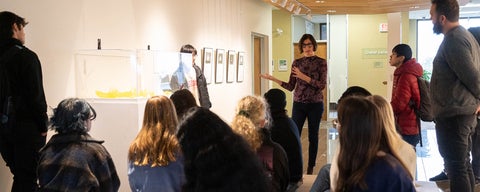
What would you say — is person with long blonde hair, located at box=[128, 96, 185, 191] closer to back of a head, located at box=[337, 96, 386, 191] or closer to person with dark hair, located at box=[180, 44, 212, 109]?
back of a head, located at box=[337, 96, 386, 191]

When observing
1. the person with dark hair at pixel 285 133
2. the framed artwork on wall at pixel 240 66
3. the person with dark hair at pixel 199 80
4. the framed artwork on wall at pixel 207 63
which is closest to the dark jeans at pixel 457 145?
the person with dark hair at pixel 285 133

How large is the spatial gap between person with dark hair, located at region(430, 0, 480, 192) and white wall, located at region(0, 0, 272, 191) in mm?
2387

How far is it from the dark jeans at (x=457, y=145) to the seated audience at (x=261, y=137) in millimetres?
1052

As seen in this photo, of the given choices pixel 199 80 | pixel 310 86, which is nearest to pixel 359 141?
pixel 310 86

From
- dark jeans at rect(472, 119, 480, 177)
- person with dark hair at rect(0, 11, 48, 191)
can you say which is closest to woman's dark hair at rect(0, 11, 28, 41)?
person with dark hair at rect(0, 11, 48, 191)

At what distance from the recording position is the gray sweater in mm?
2936

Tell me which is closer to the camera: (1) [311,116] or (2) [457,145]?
(2) [457,145]

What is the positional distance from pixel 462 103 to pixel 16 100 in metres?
2.76

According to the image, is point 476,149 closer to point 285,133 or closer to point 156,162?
point 285,133

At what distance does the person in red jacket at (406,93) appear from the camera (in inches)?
165

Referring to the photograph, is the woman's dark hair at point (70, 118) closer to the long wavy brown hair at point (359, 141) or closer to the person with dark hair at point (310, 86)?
the long wavy brown hair at point (359, 141)

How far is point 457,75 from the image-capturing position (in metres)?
2.97

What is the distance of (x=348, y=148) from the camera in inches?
70.9

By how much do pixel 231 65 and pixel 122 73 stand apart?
4.01 meters
